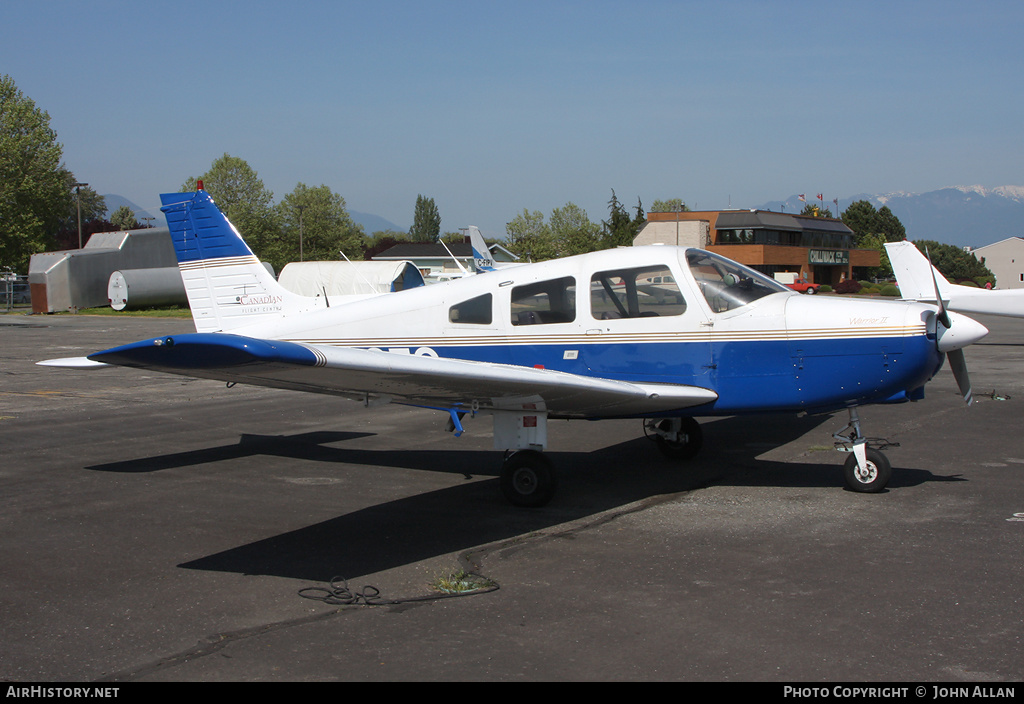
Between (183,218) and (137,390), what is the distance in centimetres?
729

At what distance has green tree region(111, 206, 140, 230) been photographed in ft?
384

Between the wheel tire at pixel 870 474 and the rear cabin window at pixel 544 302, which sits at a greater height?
the rear cabin window at pixel 544 302

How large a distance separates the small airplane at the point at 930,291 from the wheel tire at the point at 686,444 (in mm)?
10052

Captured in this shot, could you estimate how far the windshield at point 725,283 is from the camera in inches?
290

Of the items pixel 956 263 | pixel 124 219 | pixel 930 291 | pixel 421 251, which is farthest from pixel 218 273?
pixel 124 219

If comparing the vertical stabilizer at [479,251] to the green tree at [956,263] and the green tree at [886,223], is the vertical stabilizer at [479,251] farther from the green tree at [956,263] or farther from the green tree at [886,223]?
the green tree at [886,223]

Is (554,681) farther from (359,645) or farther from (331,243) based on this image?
(331,243)

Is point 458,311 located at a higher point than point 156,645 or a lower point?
higher

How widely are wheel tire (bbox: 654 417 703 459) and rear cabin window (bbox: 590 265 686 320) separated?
7.32 feet

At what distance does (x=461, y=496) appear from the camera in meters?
7.68

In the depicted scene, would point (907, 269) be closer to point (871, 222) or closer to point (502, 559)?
point (502, 559)

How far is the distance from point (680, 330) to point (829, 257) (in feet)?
297

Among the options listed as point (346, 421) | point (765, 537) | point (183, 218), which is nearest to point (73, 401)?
point (346, 421)

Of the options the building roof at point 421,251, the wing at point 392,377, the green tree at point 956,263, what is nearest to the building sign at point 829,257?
the green tree at point 956,263
